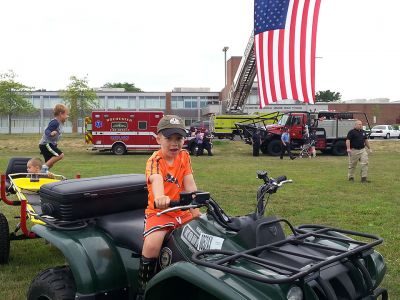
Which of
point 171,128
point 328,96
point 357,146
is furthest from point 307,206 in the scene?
point 328,96

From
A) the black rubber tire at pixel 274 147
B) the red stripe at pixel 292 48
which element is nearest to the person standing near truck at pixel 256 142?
the black rubber tire at pixel 274 147

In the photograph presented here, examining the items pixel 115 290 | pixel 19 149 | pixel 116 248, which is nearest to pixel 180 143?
pixel 116 248

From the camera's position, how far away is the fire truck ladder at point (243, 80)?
32.4 m

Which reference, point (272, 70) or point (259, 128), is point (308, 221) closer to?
point (272, 70)

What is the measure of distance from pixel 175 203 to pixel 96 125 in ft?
79.9

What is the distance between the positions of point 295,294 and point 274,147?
2349cm

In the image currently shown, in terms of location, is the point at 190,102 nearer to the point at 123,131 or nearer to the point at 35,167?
the point at 123,131

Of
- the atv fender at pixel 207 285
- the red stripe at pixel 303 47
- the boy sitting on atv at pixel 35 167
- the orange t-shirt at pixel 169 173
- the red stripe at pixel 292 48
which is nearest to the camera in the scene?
the atv fender at pixel 207 285

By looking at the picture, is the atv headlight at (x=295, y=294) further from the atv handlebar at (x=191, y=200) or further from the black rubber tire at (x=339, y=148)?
the black rubber tire at (x=339, y=148)

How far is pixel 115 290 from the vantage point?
315 centimetres

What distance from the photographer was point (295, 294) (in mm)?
2262

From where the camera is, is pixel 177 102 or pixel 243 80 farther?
pixel 177 102

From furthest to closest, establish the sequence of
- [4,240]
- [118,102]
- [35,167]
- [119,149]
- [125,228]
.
A: 1. [118,102]
2. [119,149]
3. [35,167]
4. [4,240]
5. [125,228]

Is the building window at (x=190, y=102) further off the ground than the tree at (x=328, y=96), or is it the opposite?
the tree at (x=328, y=96)
